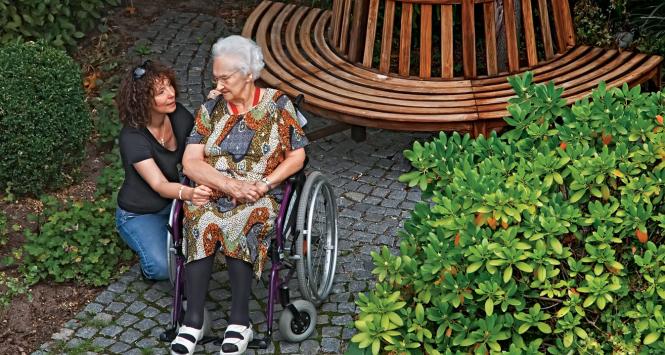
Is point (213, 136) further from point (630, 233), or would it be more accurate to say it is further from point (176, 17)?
point (176, 17)

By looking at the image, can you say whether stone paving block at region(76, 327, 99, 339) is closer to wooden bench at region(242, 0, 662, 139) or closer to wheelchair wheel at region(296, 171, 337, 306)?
wheelchair wheel at region(296, 171, 337, 306)

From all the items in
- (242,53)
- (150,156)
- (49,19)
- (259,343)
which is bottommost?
(259,343)

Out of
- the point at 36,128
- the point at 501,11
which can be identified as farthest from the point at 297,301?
the point at 501,11

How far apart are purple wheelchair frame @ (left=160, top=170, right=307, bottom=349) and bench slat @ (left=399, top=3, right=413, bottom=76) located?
1.84m

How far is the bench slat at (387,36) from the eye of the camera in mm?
7520

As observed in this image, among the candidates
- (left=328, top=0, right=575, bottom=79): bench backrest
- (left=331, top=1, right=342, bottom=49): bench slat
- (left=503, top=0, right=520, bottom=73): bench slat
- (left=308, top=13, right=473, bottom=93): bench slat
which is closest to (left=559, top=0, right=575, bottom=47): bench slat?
(left=328, top=0, right=575, bottom=79): bench backrest

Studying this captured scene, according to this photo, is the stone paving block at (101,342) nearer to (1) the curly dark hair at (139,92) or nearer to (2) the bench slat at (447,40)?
(1) the curly dark hair at (139,92)

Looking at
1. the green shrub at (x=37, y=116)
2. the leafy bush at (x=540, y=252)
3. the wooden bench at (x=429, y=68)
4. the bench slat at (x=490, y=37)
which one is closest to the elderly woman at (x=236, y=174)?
the leafy bush at (x=540, y=252)

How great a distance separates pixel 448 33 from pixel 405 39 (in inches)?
11.3

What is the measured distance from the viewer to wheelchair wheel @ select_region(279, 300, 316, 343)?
5.86m

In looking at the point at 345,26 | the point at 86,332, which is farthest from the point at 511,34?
the point at 86,332

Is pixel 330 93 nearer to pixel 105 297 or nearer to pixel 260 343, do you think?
pixel 105 297

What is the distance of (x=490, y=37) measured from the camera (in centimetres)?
752

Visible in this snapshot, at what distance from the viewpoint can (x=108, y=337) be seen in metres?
6.13
